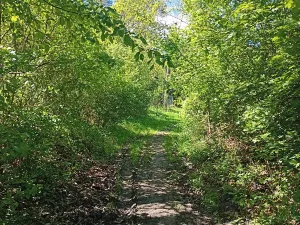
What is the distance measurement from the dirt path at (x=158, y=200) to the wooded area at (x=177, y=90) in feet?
1.54

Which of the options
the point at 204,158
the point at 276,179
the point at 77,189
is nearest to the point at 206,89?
the point at 204,158

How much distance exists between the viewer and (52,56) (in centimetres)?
630

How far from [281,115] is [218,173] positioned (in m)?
3.93

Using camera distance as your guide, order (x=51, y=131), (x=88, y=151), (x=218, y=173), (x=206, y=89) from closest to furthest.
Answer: (x=51, y=131), (x=218, y=173), (x=206, y=89), (x=88, y=151)

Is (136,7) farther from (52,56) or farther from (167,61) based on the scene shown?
(167,61)

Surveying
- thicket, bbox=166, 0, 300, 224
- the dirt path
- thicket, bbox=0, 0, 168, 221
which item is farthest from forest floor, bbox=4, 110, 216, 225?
thicket, bbox=166, 0, 300, 224

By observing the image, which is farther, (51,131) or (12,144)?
(51,131)

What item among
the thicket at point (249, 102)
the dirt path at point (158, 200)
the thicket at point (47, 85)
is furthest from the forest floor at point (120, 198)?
the thicket at point (249, 102)

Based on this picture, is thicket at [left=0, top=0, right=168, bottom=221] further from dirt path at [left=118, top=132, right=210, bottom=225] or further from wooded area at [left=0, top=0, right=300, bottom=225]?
dirt path at [left=118, top=132, right=210, bottom=225]

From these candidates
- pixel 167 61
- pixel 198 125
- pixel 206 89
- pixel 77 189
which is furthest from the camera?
pixel 198 125

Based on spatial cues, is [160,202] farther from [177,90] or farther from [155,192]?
[177,90]

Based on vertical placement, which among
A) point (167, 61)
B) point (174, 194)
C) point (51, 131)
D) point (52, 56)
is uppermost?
point (52, 56)

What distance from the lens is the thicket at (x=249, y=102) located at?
4.45 metres

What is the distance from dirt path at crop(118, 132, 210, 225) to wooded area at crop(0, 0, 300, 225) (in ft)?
1.54
